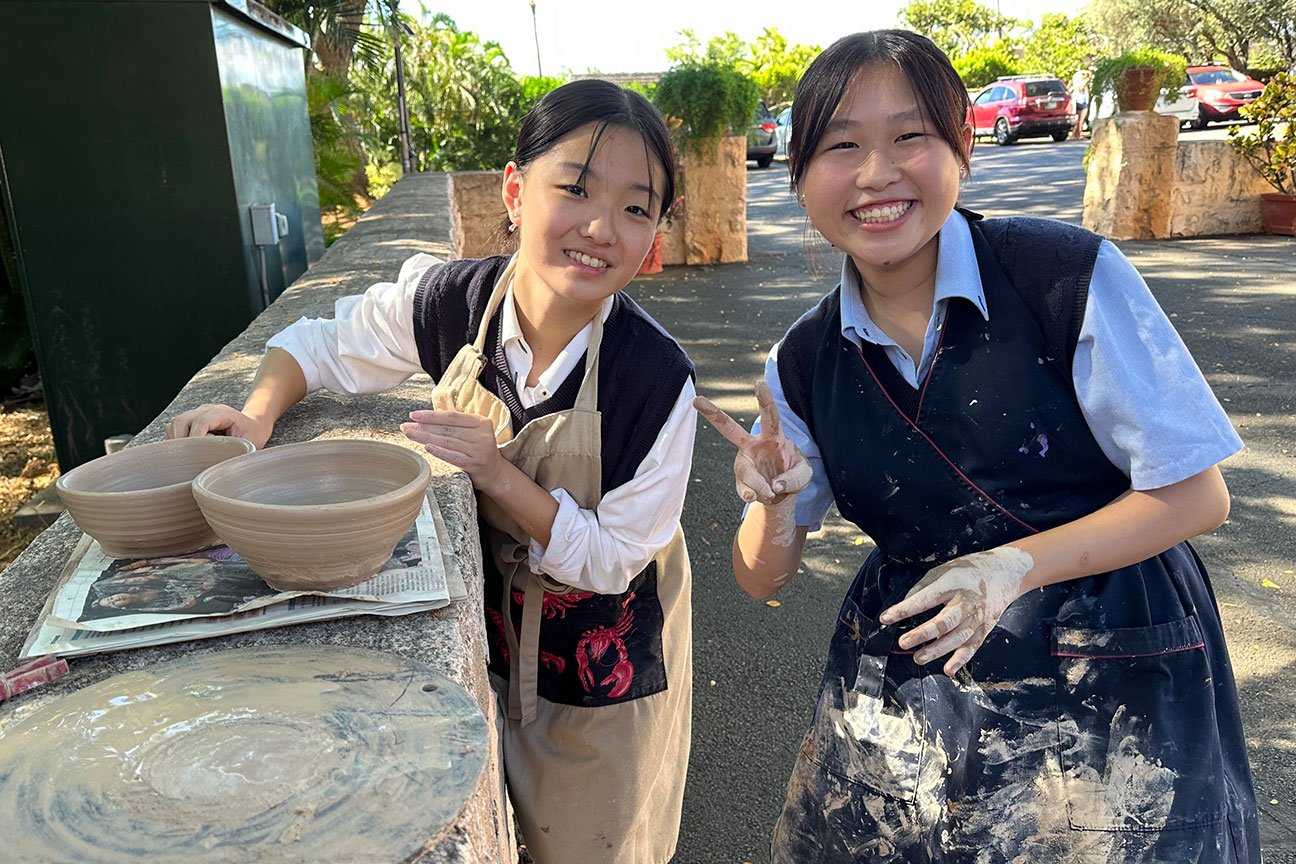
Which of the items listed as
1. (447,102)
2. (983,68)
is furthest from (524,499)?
(983,68)

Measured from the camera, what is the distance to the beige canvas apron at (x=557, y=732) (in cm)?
198

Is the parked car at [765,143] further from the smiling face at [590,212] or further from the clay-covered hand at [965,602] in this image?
the clay-covered hand at [965,602]

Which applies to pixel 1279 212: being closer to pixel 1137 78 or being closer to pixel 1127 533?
pixel 1137 78

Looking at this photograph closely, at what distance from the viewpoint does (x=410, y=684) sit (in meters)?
1.23

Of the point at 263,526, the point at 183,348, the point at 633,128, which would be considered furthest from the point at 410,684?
the point at 183,348

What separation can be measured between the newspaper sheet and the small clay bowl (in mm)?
28

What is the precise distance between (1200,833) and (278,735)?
1.36 meters

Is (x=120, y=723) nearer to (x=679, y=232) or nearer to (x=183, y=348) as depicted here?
(x=183, y=348)

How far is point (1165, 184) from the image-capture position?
10.2 metres

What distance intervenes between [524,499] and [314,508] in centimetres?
56

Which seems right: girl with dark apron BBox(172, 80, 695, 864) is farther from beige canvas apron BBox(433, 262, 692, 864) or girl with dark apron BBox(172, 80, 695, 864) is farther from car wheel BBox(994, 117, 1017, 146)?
car wheel BBox(994, 117, 1017, 146)

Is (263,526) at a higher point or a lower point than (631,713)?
higher

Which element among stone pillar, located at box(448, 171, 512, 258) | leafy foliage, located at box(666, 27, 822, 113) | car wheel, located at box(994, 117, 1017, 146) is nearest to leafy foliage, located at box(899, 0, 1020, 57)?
leafy foliage, located at box(666, 27, 822, 113)

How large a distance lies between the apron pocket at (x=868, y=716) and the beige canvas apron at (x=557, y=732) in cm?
39
